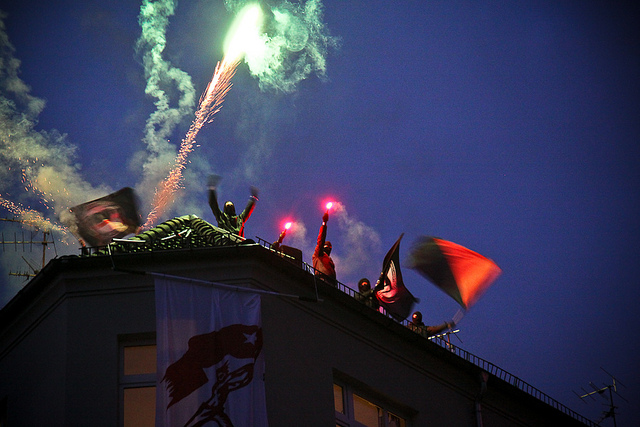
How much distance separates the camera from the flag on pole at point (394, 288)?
2233 cm

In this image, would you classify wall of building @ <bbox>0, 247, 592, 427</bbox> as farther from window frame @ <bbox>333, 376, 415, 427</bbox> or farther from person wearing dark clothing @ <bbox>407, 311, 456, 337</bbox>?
person wearing dark clothing @ <bbox>407, 311, 456, 337</bbox>

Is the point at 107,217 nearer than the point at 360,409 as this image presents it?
No

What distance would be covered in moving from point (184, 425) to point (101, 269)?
12.7 feet

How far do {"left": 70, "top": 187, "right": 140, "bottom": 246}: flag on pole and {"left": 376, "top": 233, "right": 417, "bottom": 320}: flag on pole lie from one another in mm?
5923

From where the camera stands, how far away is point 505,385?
22266 millimetres

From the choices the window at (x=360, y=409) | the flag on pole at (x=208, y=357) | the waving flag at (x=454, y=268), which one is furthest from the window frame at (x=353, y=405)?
the waving flag at (x=454, y=268)

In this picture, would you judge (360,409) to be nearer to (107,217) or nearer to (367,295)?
(367,295)

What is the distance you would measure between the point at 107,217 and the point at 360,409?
652 cm

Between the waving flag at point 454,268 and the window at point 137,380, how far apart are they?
28.7ft

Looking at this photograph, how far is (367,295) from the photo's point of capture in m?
20.4

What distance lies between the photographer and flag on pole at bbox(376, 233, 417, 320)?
22.3 meters

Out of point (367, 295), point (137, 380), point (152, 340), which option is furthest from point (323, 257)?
point (137, 380)

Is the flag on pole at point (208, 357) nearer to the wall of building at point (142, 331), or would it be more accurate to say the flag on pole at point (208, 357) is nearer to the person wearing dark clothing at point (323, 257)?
the wall of building at point (142, 331)

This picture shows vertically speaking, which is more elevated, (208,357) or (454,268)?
(454,268)
